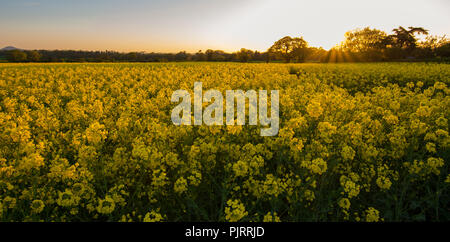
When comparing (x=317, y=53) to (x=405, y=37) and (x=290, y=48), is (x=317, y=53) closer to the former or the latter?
(x=290, y=48)

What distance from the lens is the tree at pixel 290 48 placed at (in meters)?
76.2

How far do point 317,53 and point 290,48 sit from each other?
38.7 feet

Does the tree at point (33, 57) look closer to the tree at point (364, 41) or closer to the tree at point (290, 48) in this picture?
the tree at point (290, 48)

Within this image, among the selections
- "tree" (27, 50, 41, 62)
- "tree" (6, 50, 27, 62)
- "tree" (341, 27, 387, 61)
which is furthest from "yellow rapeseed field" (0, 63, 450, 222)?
"tree" (341, 27, 387, 61)

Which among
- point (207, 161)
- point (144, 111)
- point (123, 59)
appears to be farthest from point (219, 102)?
point (123, 59)

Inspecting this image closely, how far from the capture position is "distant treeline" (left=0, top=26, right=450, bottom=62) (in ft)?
183

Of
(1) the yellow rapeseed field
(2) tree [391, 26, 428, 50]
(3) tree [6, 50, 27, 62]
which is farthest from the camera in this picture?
(2) tree [391, 26, 428, 50]

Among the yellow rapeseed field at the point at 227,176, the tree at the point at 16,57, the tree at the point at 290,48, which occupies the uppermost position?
the tree at the point at 290,48

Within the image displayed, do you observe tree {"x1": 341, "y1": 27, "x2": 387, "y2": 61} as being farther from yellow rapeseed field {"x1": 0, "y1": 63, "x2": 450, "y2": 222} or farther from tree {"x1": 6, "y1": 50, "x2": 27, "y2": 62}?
tree {"x1": 6, "y1": 50, "x2": 27, "y2": 62}

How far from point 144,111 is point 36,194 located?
398 centimetres

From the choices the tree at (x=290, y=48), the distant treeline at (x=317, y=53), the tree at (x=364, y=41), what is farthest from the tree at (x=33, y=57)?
the tree at (x=364, y=41)

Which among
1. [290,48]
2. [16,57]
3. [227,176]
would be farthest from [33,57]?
[290,48]

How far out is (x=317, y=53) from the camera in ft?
271

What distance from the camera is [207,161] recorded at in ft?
12.3
